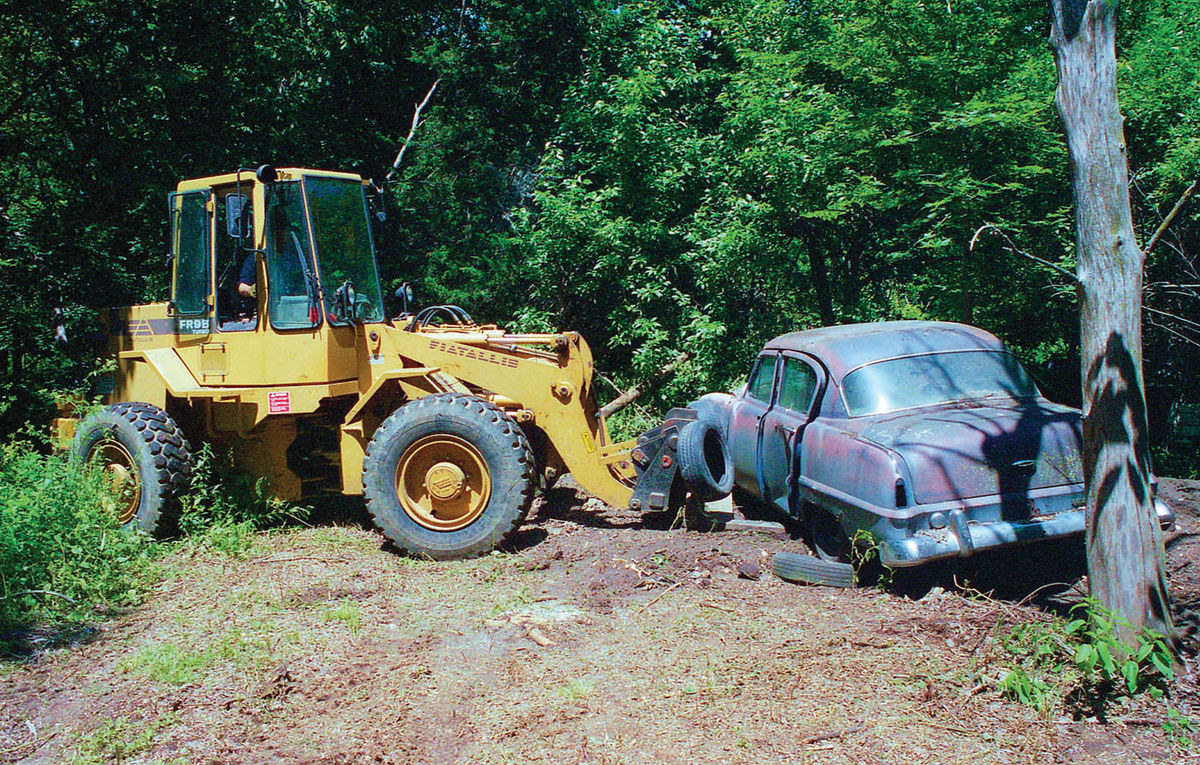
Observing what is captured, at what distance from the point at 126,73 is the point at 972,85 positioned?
35.5ft

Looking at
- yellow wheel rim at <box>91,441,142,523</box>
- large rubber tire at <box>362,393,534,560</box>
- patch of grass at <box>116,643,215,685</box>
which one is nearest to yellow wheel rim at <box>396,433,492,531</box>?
large rubber tire at <box>362,393,534,560</box>

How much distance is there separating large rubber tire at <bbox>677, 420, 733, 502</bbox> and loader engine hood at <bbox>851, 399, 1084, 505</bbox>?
4.79 ft

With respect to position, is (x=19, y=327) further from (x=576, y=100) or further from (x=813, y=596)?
(x=813, y=596)

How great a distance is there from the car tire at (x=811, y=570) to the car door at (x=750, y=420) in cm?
132

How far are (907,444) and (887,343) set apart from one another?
1.42m

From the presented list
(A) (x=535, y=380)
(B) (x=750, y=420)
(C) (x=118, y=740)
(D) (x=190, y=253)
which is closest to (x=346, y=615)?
(C) (x=118, y=740)

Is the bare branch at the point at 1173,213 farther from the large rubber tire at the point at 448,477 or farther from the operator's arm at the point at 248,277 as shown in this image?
the operator's arm at the point at 248,277

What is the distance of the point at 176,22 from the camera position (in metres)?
12.7

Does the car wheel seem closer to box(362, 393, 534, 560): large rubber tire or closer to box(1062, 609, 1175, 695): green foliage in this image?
box(1062, 609, 1175, 695): green foliage

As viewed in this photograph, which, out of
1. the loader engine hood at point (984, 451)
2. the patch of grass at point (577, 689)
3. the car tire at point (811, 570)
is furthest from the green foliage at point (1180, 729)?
the patch of grass at point (577, 689)

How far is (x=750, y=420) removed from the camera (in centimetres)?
773

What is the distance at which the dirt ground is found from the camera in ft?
13.3

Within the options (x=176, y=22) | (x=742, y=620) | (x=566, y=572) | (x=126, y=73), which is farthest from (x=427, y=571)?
(x=176, y=22)

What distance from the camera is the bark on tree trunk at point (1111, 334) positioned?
4.52m
